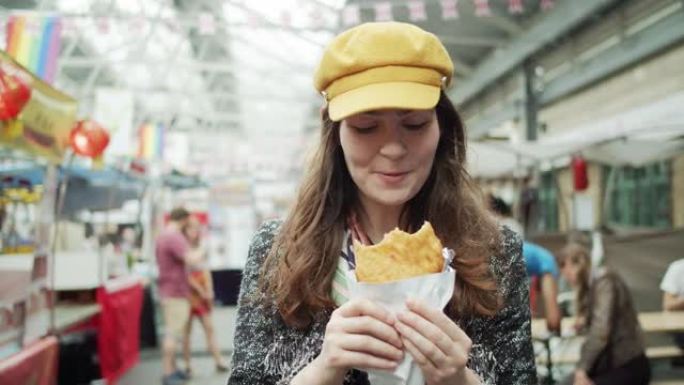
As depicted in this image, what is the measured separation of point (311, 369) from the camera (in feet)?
4.43

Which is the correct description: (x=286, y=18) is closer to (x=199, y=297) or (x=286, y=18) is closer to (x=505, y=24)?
(x=199, y=297)

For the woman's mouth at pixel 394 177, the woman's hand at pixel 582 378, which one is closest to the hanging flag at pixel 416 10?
the woman's hand at pixel 582 378

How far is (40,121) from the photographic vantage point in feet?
16.5

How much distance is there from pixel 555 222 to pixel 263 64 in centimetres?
1040

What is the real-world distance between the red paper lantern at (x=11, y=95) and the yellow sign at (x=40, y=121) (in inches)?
1.5

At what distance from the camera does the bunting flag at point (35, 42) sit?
19.1 ft

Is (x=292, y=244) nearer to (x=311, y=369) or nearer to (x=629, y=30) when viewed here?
(x=311, y=369)

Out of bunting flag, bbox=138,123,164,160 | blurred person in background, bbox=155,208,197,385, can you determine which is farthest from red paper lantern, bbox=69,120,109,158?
bunting flag, bbox=138,123,164,160

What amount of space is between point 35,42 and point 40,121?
1.30 m

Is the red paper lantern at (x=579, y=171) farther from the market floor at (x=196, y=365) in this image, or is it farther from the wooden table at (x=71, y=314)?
the wooden table at (x=71, y=314)

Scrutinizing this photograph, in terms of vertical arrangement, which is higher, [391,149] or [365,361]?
[391,149]

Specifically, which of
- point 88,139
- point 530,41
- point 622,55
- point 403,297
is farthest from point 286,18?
point 403,297

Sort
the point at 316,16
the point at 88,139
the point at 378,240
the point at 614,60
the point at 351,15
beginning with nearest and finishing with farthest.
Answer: the point at 378,240, the point at 88,139, the point at 351,15, the point at 316,16, the point at 614,60

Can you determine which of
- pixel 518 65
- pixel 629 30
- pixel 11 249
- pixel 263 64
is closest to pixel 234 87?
pixel 263 64
